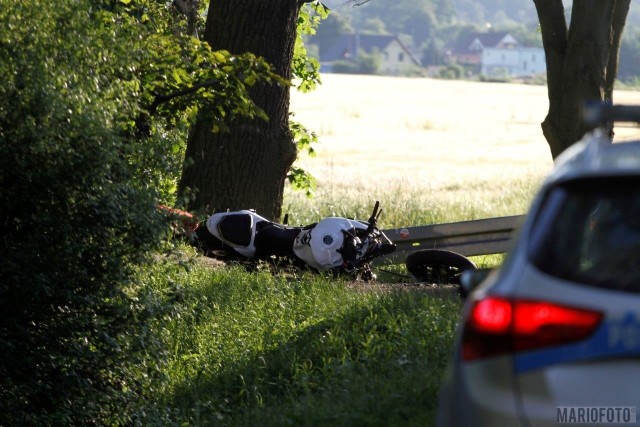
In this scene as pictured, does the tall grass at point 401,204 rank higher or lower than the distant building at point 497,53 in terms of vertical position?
lower

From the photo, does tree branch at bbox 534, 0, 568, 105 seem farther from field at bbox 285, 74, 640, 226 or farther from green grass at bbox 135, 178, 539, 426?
field at bbox 285, 74, 640, 226

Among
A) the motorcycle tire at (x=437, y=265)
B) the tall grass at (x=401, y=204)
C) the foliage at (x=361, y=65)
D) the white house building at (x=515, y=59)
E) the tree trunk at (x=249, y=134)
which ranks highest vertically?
the white house building at (x=515, y=59)

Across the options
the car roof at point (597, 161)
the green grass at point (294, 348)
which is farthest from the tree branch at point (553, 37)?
the car roof at point (597, 161)

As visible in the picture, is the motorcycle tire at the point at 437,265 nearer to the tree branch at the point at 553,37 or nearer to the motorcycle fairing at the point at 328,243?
Result: the motorcycle fairing at the point at 328,243

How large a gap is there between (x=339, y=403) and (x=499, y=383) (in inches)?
123

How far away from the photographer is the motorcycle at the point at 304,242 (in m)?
10.9

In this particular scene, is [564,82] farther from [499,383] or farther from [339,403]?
[499,383]

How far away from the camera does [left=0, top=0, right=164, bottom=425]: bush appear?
7355 millimetres

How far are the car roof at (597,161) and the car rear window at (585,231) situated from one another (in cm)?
3

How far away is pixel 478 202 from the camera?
26172mm

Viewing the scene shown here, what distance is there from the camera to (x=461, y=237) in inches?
505

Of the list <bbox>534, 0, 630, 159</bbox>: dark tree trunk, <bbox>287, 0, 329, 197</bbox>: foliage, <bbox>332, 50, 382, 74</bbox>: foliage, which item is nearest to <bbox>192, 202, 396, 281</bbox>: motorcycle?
<bbox>534, 0, 630, 159</bbox>: dark tree trunk

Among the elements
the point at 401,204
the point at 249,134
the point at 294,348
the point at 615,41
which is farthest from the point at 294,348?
the point at 401,204

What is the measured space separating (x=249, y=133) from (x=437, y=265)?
119 inches
